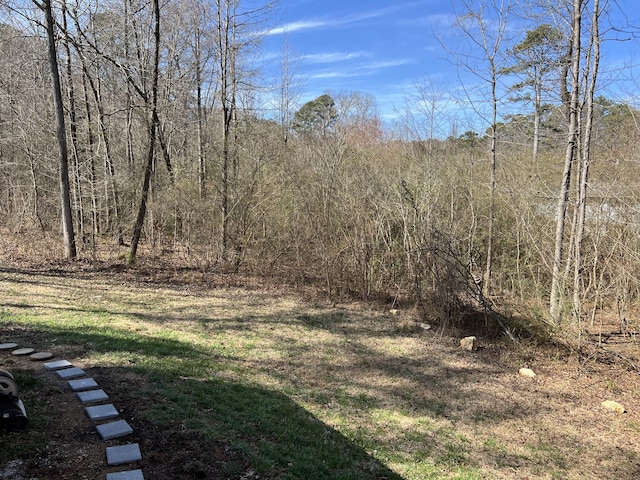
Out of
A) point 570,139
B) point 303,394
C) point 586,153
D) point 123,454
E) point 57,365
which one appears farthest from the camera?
point 570,139

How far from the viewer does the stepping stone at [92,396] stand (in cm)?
304

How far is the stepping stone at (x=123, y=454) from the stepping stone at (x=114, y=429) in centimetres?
15

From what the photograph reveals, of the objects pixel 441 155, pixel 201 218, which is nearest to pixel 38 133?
pixel 201 218

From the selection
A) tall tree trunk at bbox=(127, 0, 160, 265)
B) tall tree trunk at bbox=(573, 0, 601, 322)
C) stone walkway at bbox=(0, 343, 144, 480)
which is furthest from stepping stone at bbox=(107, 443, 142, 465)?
tall tree trunk at bbox=(127, 0, 160, 265)

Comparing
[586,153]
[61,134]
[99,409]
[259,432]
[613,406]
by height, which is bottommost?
[613,406]

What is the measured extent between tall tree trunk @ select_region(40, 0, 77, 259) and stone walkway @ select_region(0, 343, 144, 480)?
214 inches

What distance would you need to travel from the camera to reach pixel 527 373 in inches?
194

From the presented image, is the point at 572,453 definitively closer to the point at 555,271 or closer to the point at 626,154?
the point at 555,271

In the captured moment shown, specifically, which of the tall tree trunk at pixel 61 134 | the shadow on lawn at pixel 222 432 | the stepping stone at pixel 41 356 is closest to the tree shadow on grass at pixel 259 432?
the shadow on lawn at pixel 222 432

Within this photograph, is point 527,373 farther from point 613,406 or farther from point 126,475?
point 126,475

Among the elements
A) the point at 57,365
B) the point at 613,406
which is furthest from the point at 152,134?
the point at 613,406

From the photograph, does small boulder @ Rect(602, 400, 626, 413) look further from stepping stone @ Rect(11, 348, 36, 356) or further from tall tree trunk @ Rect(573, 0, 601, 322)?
stepping stone @ Rect(11, 348, 36, 356)

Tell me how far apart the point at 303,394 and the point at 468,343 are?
9.26 ft

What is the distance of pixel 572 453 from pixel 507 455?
0.58 metres
